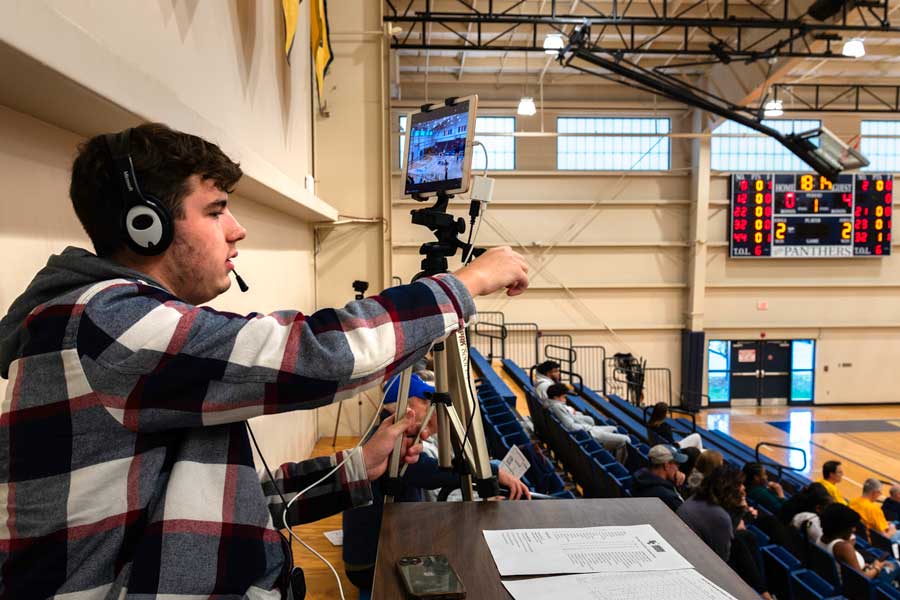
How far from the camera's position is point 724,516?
3.71 meters

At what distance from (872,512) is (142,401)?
7.49 meters

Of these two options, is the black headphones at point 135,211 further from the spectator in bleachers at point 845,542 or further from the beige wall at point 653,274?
the beige wall at point 653,274

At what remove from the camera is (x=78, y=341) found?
758mm

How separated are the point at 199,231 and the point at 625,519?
102cm

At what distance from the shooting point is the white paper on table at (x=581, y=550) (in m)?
1.11

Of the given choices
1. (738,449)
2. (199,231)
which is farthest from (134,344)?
(738,449)

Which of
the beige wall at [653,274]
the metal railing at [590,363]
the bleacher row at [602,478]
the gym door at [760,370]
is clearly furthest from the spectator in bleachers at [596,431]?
the gym door at [760,370]

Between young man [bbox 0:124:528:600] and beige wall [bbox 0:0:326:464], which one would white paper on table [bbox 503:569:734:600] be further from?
beige wall [bbox 0:0:326:464]

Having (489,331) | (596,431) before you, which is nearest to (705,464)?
(596,431)

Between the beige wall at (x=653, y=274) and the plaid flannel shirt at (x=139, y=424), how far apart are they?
38.5 feet

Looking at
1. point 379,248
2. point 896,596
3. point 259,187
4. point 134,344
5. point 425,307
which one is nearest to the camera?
point 134,344

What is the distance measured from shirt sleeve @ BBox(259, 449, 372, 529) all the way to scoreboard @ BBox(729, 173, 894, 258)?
535 inches

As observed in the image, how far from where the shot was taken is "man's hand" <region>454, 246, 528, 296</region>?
1.02 m

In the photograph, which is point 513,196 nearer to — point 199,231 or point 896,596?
point 896,596
